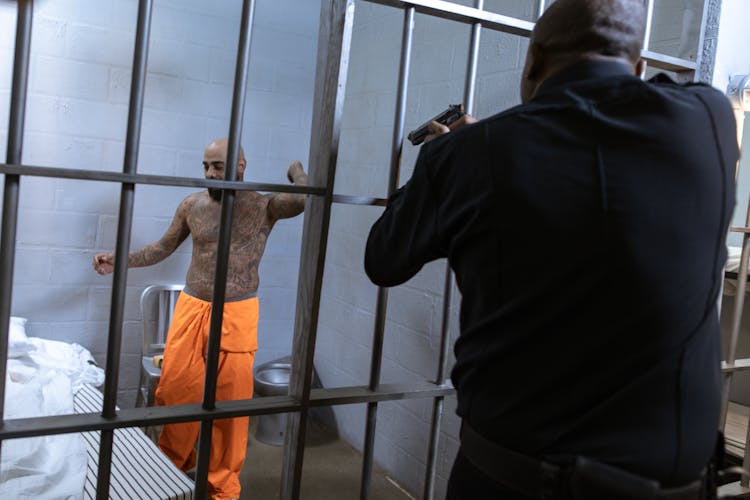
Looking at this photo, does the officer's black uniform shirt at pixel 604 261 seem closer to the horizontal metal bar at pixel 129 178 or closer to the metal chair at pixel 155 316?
the horizontal metal bar at pixel 129 178

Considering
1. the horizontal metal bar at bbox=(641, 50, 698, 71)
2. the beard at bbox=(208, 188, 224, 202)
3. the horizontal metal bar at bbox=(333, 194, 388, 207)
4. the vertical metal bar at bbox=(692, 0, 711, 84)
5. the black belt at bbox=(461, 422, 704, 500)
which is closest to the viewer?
the black belt at bbox=(461, 422, 704, 500)

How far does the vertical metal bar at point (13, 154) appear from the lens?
101cm

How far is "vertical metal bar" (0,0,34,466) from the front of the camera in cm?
101

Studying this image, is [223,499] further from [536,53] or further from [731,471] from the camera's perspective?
[536,53]

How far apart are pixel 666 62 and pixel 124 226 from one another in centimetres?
138

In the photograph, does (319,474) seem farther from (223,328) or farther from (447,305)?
(447,305)

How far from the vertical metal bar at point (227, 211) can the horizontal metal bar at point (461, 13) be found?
28 cm

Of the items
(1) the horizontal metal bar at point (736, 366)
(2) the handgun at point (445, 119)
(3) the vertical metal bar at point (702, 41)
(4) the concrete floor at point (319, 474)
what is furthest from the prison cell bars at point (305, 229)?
(4) the concrete floor at point (319, 474)

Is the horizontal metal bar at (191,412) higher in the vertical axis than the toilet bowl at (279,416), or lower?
higher

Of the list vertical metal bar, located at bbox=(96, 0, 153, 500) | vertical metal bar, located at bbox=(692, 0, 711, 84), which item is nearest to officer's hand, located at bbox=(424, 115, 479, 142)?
vertical metal bar, located at bbox=(96, 0, 153, 500)

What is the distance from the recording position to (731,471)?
1.14 m

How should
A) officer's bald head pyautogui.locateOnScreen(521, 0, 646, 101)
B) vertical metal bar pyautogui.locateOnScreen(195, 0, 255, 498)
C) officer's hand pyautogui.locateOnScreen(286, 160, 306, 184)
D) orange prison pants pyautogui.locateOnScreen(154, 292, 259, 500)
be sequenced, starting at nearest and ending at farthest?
officer's bald head pyautogui.locateOnScreen(521, 0, 646, 101), vertical metal bar pyautogui.locateOnScreen(195, 0, 255, 498), officer's hand pyautogui.locateOnScreen(286, 160, 306, 184), orange prison pants pyautogui.locateOnScreen(154, 292, 259, 500)

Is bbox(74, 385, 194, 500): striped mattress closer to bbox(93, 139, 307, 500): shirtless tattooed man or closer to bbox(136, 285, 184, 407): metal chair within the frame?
bbox(93, 139, 307, 500): shirtless tattooed man

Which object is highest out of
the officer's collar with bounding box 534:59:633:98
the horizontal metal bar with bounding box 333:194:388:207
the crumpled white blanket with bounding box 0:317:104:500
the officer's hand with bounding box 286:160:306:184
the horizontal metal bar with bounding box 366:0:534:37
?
the horizontal metal bar with bounding box 366:0:534:37
